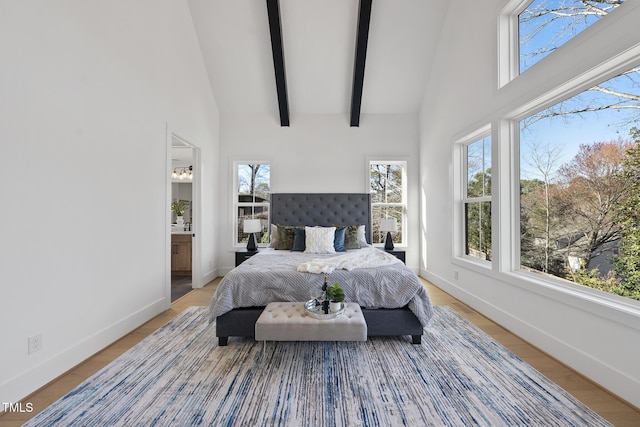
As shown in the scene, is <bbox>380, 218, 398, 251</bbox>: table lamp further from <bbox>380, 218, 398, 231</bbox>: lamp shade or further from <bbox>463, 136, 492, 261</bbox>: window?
<bbox>463, 136, 492, 261</bbox>: window

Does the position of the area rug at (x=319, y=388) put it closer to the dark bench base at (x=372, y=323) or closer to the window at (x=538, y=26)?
the dark bench base at (x=372, y=323)

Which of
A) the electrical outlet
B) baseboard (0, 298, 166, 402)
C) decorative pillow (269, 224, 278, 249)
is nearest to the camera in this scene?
baseboard (0, 298, 166, 402)

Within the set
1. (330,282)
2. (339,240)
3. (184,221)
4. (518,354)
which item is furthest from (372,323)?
(184,221)

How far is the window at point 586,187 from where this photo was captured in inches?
82.8

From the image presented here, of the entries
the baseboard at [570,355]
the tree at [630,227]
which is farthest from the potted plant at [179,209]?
the tree at [630,227]

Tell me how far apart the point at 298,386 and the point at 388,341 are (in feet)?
3.47

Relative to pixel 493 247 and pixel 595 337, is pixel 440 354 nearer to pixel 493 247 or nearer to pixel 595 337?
pixel 595 337

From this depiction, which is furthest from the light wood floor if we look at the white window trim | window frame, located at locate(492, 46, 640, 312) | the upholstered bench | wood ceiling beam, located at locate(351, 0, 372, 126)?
wood ceiling beam, located at locate(351, 0, 372, 126)

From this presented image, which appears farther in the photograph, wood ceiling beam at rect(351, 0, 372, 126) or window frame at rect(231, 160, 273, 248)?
window frame at rect(231, 160, 273, 248)

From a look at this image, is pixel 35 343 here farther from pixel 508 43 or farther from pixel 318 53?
pixel 508 43

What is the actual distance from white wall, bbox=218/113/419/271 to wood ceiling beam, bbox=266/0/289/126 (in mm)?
358

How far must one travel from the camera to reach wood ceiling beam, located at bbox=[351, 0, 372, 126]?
3.97 metres

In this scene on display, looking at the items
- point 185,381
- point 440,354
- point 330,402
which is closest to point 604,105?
point 440,354

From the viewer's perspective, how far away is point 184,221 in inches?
281
